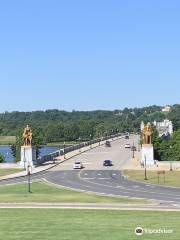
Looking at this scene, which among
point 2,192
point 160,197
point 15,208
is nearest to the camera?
point 15,208

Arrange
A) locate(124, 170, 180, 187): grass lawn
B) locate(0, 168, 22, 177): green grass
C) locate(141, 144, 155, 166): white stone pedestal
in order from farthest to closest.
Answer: locate(141, 144, 155, 166): white stone pedestal < locate(0, 168, 22, 177): green grass < locate(124, 170, 180, 187): grass lawn

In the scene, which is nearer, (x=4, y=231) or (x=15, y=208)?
(x=4, y=231)

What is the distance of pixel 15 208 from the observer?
46156 mm

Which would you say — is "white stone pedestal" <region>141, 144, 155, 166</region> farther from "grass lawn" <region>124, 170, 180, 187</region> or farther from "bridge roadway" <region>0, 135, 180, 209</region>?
"grass lawn" <region>124, 170, 180, 187</region>

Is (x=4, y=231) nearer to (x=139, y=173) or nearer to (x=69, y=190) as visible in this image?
(x=69, y=190)

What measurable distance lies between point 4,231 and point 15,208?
42.6ft

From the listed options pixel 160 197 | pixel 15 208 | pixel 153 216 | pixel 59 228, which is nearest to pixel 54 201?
pixel 15 208

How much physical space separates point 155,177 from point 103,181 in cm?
688

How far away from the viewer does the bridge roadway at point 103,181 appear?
186 feet

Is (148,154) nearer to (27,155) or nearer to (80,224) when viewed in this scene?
(27,155)

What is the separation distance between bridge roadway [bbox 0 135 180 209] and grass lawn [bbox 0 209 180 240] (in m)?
8.06

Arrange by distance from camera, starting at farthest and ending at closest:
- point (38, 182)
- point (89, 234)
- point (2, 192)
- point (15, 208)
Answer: point (38, 182)
point (2, 192)
point (15, 208)
point (89, 234)

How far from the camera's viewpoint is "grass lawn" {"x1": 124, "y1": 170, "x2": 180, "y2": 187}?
69.1m

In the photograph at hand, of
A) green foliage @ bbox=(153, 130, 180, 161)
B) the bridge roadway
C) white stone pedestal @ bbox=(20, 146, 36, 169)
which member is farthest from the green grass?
green foliage @ bbox=(153, 130, 180, 161)
